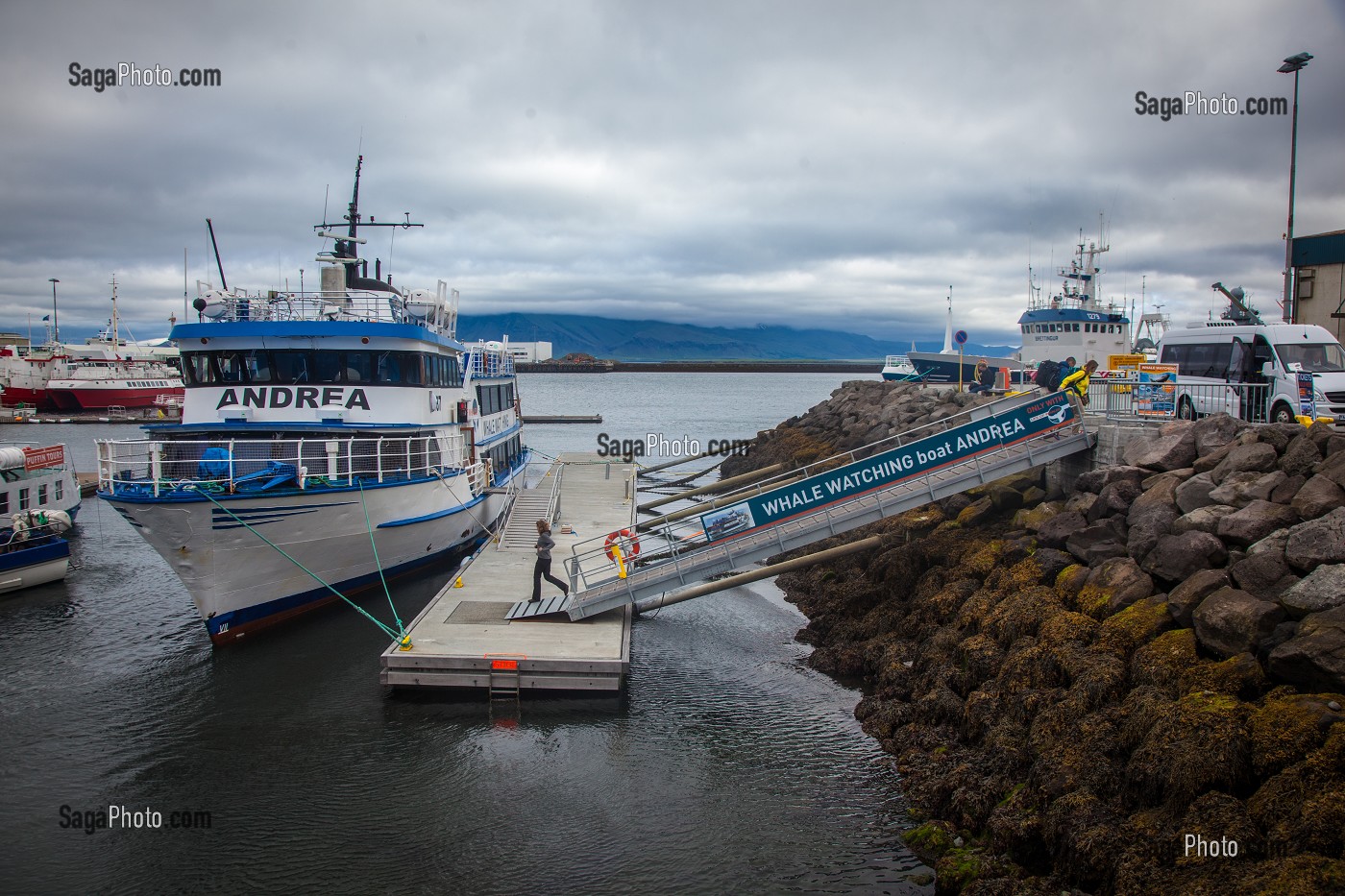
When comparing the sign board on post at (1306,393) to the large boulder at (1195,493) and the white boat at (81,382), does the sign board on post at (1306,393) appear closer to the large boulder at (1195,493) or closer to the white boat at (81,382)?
the large boulder at (1195,493)

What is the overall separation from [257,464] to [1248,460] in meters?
19.7

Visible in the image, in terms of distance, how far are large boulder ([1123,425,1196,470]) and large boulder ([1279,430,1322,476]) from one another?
237cm

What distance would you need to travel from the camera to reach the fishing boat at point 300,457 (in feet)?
55.6

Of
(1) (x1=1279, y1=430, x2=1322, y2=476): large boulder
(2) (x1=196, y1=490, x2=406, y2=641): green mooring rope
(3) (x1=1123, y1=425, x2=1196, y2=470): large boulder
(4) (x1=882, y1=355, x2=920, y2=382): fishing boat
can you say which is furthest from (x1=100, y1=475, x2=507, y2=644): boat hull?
(4) (x1=882, y1=355, x2=920, y2=382): fishing boat

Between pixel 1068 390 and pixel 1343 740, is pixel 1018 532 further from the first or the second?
pixel 1343 740

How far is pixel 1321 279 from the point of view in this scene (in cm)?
2348

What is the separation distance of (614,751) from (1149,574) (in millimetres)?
9002

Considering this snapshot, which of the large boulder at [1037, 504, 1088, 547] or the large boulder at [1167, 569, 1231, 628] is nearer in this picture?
the large boulder at [1167, 569, 1231, 628]

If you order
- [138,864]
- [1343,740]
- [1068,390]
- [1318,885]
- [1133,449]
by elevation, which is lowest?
[138,864]

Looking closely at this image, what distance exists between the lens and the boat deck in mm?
14133

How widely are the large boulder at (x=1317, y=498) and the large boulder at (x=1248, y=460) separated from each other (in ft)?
4.50

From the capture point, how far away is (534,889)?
994 centimetres

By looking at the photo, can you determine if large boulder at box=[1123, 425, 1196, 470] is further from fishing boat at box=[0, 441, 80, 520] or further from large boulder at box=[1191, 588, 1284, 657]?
fishing boat at box=[0, 441, 80, 520]

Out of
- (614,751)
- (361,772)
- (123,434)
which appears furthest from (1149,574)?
(123,434)
